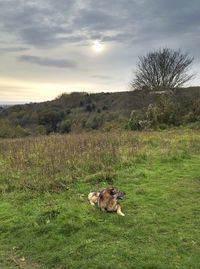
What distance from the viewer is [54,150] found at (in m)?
12.3

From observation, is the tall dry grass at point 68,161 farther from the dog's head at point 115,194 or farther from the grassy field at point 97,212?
the dog's head at point 115,194

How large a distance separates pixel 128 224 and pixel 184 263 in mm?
1514

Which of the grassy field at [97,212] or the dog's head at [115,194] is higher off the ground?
the dog's head at [115,194]

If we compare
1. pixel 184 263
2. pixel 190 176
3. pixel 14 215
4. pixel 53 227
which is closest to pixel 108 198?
pixel 53 227

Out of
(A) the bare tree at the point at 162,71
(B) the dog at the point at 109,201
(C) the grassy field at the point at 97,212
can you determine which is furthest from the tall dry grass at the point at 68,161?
(A) the bare tree at the point at 162,71

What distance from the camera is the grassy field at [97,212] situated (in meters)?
5.09

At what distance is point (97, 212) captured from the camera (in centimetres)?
659

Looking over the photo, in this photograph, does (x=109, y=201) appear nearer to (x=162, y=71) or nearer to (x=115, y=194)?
(x=115, y=194)

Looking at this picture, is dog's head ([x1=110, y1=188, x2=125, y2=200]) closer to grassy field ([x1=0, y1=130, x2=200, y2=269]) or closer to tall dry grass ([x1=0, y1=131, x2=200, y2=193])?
grassy field ([x1=0, y1=130, x2=200, y2=269])

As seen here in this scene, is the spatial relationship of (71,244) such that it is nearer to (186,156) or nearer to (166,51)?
(186,156)

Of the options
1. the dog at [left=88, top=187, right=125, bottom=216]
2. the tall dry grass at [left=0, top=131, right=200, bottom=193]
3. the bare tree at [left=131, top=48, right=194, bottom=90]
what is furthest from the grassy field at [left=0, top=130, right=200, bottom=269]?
the bare tree at [left=131, top=48, right=194, bottom=90]

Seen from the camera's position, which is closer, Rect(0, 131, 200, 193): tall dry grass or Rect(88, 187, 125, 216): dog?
Rect(88, 187, 125, 216): dog

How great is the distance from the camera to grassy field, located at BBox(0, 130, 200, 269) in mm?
5094

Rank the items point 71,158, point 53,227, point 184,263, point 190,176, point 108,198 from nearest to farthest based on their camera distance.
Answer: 1. point 184,263
2. point 53,227
3. point 108,198
4. point 190,176
5. point 71,158
